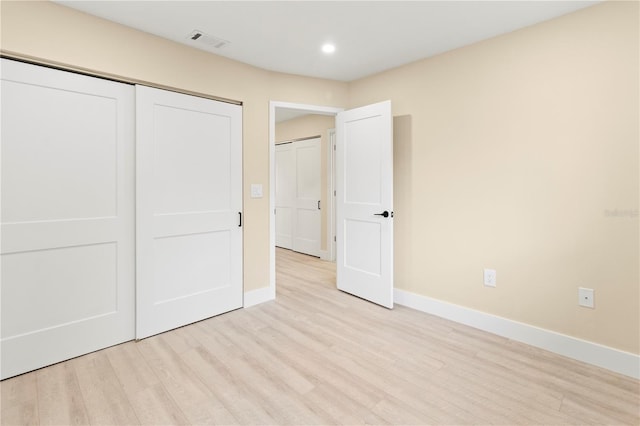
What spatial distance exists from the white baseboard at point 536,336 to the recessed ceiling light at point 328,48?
8.15 ft

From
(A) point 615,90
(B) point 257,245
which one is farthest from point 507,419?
(B) point 257,245

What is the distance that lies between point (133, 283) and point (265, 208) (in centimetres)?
138

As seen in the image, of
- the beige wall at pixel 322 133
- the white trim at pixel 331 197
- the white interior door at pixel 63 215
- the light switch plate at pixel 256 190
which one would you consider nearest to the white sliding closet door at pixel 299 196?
the beige wall at pixel 322 133

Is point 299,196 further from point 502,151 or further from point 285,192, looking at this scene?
point 502,151

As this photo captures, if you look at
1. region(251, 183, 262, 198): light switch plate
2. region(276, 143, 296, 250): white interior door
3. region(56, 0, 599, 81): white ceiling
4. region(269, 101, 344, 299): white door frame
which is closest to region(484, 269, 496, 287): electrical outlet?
region(56, 0, 599, 81): white ceiling

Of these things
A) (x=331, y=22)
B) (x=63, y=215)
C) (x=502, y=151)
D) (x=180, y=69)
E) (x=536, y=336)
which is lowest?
(x=536, y=336)

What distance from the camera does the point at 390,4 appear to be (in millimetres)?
2158

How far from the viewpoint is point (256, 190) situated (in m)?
3.29

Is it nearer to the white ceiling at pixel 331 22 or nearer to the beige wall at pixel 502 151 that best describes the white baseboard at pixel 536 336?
the beige wall at pixel 502 151

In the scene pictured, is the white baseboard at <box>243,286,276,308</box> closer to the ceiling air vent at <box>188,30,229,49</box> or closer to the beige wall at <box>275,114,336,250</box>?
the beige wall at <box>275,114,336,250</box>

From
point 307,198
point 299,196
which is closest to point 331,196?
point 307,198

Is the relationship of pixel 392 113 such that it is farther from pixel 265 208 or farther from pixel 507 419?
pixel 507 419

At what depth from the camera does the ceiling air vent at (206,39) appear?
2.55m

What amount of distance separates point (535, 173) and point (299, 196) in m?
4.04
